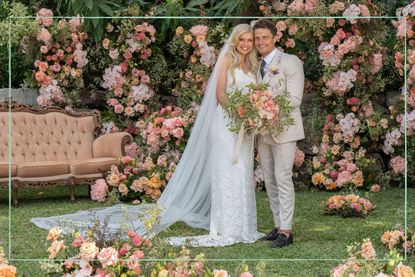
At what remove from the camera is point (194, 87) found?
31.5ft

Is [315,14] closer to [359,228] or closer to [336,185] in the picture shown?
[336,185]

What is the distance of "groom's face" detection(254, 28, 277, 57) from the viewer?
243 inches

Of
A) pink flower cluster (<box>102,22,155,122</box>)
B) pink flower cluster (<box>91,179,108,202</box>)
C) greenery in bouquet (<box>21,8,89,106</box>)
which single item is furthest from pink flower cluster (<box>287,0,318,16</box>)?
pink flower cluster (<box>91,179,108,202</box>)

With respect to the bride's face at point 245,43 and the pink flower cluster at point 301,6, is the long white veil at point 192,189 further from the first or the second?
the pink flower cluster at point 301,6

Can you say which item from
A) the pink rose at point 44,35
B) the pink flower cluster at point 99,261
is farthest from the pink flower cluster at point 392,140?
the pink flower cluster at point 99,261

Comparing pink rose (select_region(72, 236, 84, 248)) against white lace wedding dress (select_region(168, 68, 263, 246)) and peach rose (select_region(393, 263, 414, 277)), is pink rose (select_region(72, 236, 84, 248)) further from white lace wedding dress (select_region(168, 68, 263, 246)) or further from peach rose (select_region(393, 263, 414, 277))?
white lace wedding dress (select_region(168, 68, 263, 246))

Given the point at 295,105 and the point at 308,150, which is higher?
the point at 295,105

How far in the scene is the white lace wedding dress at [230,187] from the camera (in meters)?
6.42

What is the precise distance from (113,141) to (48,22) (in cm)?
157

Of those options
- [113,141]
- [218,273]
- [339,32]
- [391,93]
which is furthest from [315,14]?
[218,273]

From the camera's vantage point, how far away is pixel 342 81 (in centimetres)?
927

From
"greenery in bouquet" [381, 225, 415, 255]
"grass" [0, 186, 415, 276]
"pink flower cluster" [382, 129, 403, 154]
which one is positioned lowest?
"grass" [0, 186, 415, 276]

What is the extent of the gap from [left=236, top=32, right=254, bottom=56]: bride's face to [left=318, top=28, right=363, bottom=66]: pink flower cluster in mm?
2953

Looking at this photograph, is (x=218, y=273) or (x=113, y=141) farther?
(x=113, y=141)
